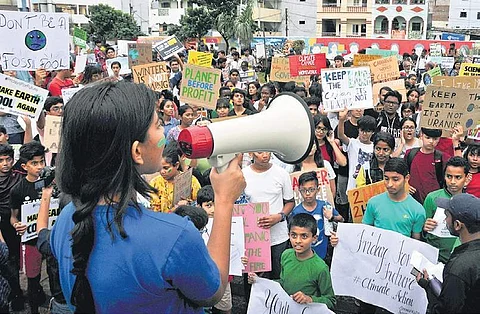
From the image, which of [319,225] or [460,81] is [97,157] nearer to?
[319,225]

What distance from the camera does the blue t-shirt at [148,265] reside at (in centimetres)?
146

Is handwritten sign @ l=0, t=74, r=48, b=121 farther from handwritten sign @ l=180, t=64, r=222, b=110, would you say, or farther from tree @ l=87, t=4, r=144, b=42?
tree @ l=87, t=4, r=144, b=42

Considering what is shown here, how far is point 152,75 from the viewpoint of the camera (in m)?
8.23

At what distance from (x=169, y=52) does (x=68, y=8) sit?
184 feet

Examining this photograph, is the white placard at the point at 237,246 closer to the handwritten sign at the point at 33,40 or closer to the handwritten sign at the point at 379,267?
the handwritten sign at the point at 379,267

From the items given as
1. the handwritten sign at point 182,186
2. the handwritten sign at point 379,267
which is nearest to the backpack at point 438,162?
the handwritten sign at point 379,267

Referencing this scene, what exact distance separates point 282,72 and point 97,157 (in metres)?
9.53

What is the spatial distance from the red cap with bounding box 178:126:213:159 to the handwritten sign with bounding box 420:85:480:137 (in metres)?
4.34

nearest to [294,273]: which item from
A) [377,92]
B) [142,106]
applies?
[142,106]

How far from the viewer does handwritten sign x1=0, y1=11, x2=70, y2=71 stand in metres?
6.54

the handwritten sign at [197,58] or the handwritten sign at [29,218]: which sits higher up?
the handwritten sign at [197,58]

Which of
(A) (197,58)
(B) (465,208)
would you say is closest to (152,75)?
(A) (197,58)

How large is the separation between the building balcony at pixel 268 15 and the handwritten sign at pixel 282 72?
4244cm

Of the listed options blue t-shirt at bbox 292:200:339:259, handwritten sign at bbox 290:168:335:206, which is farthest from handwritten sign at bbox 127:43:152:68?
blue t-shirt at bbox 292:200:339:259
